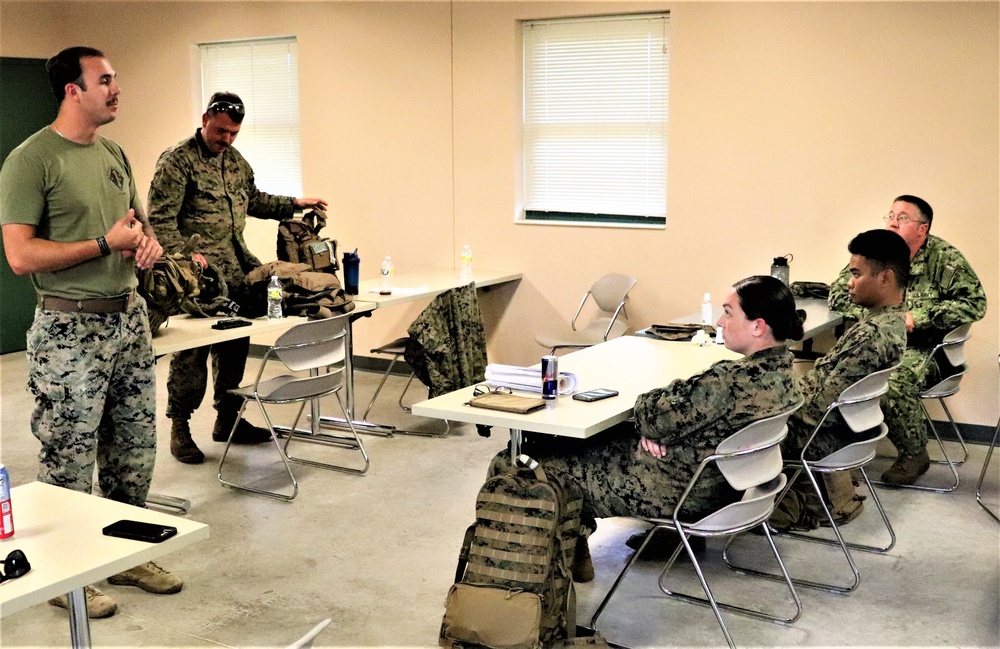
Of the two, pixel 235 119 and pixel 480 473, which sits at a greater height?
pixel 235 119

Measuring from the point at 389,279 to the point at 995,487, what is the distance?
12.1 feet

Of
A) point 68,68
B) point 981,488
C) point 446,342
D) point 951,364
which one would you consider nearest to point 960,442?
point 981,488

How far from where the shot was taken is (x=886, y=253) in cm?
425

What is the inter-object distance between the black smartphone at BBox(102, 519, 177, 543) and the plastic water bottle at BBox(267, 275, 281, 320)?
2.89m

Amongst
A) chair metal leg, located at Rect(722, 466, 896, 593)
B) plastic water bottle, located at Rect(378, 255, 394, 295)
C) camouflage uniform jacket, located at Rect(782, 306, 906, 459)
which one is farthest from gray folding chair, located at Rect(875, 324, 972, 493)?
plastic water bottle, located at Rect(378, 255, 394, 295)

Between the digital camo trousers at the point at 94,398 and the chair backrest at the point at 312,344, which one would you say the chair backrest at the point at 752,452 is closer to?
the digital camo trousers at the point at 94,398

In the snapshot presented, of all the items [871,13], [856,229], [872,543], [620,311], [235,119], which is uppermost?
[871,13]

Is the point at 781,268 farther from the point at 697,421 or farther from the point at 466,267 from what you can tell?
the point at 697,421

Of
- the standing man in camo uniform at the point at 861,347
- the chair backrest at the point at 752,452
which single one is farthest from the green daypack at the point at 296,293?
the chair backrest at the point at 752,452

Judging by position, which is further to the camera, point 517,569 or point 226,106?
point 226,106

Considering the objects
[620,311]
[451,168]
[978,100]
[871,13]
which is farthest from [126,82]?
[978,100]

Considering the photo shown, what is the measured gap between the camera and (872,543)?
14.3ft

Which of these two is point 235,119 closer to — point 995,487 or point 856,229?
point 856,229

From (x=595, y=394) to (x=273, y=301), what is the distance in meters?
2.12
